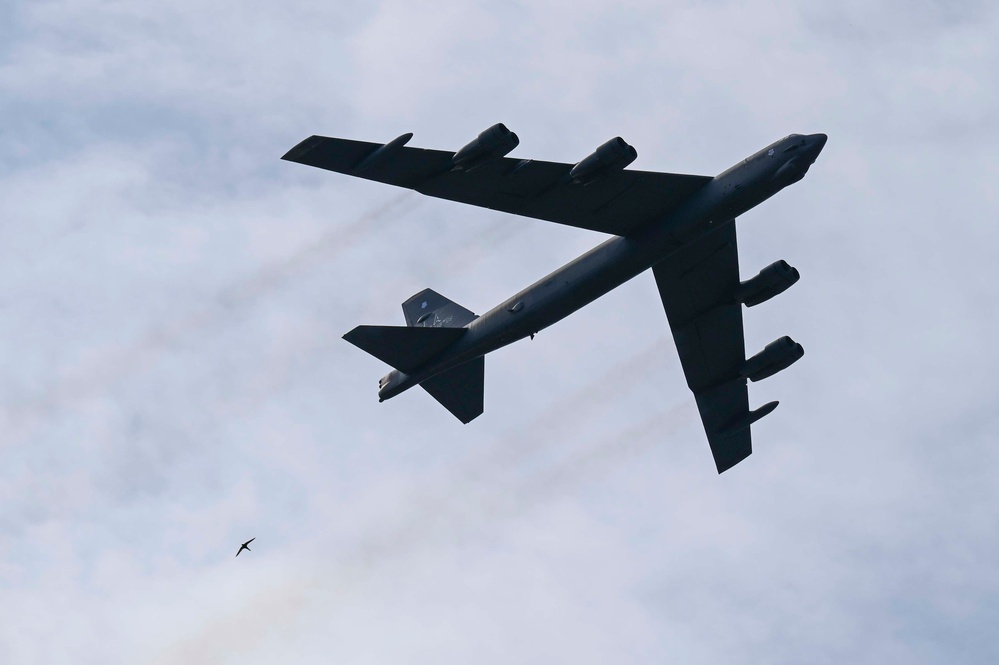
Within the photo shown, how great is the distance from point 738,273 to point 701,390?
22.2 feet

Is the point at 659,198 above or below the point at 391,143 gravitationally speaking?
below

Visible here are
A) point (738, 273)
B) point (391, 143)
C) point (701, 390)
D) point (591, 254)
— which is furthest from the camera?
point (701, 390)

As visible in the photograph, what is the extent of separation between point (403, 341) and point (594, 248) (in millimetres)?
8479

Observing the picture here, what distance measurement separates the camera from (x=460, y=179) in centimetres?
5447

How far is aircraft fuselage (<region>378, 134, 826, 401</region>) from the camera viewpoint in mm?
53906

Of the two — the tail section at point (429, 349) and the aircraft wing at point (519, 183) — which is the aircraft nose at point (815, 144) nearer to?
the aircraft wing at point (519, 183)

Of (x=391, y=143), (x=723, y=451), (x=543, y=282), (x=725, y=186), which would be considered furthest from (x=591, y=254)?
(x=723, y=451)

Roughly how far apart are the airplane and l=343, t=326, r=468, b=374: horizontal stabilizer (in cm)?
4

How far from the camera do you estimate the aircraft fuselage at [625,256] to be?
53906 mm

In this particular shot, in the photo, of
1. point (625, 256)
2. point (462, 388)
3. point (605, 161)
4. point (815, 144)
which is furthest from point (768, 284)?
point (462, 388)

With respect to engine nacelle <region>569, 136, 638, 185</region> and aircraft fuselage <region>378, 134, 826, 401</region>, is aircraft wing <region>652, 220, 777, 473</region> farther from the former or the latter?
engine nacelle <region>569, 136, 638, 185</region>

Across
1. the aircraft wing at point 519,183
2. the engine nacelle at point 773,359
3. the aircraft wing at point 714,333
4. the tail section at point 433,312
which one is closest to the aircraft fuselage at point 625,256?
the aircraft wing at point 519,183

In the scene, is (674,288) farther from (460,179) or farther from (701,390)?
(460,179)

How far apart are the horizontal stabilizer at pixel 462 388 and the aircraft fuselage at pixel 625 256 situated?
1650mm
